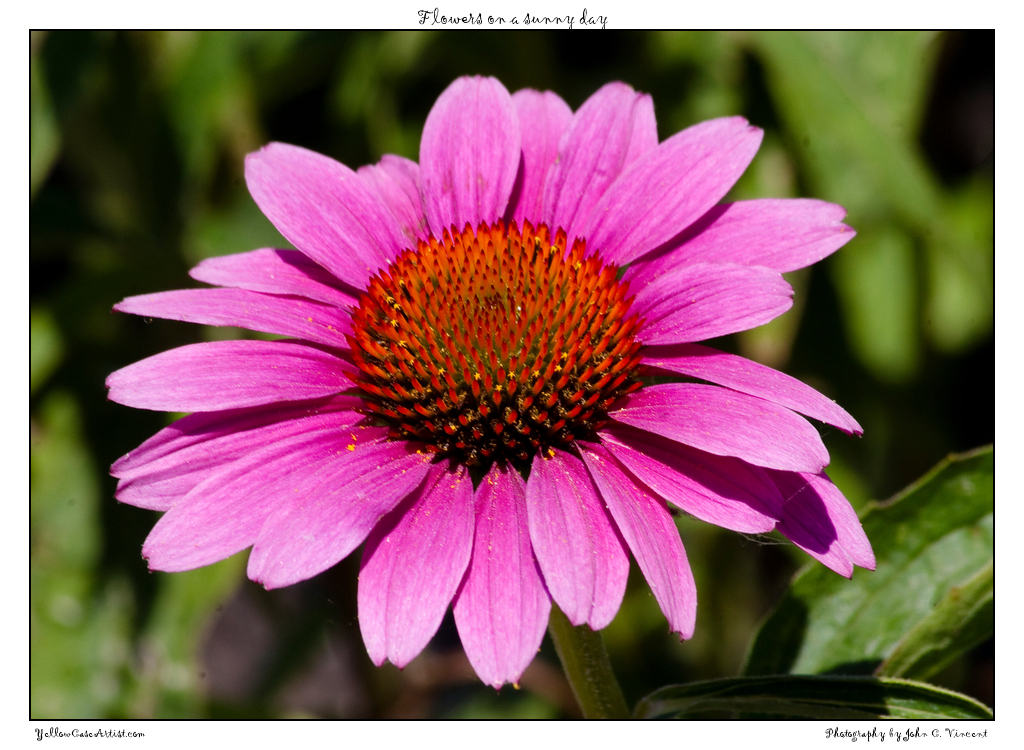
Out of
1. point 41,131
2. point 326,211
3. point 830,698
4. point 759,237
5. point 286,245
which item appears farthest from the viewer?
point 286,245

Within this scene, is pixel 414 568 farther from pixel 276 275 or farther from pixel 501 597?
pixel 276 275

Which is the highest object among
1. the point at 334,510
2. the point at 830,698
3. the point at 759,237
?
the point at 759,237

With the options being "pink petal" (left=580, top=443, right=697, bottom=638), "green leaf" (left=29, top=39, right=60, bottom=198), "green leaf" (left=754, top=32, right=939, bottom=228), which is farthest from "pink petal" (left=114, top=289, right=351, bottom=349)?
"green leaf" (left=754, top=32, right=939, bottom=228)

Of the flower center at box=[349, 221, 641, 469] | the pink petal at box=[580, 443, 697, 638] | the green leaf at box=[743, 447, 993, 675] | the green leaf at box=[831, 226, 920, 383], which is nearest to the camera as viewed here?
the pink petal at box=[580, 443, 697, 638]

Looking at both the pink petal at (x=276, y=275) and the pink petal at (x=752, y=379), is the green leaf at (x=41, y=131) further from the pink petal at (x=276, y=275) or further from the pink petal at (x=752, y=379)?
the pink petal at (x=752, y=379)

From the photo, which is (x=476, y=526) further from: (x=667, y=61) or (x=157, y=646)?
(x=667, y=61)

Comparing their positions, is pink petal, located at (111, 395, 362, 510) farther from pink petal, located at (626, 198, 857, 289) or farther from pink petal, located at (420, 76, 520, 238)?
pink petal, located at (626, 198, 857, 289)

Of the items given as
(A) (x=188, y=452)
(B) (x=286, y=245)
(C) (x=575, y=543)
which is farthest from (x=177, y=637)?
(C) (x=575, y=543)
